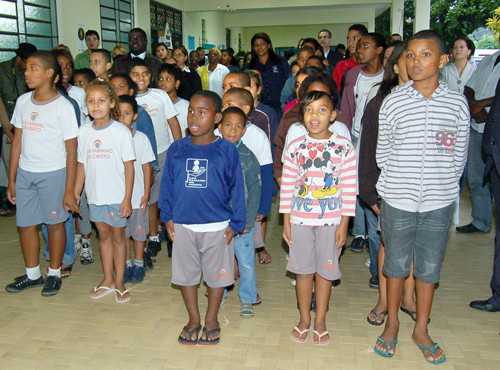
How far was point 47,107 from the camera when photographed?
351 cm

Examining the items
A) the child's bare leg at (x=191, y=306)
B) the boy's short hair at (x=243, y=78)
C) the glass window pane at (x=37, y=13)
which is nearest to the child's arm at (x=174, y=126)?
the boy's short hair at (x=243, y=78)

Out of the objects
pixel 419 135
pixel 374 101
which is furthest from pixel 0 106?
pixel 419 135

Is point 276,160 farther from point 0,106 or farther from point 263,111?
point 0,106

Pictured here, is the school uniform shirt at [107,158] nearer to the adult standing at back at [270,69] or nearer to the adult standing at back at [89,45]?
the adult standing at back at [270,69]

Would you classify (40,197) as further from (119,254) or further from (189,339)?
(189,339)

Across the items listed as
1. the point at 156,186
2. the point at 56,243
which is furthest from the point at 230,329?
the point at 156,186

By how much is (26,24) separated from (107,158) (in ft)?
19.3

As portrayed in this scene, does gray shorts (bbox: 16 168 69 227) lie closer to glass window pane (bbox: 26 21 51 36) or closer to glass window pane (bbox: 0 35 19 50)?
glass window pane (bbox: 0 35 19 50)

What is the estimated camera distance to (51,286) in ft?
12.0

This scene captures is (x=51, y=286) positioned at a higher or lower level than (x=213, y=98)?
lower

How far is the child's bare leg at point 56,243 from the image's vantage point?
3689 mm

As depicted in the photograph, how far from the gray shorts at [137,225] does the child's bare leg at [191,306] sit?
3.34 feet

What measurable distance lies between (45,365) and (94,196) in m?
1.18

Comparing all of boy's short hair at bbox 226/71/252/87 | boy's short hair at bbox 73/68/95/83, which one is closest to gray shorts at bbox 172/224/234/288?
boy's short hair at bbox 226/71/252/87
